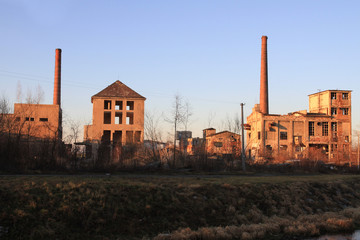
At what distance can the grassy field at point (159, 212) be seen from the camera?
1012 cm

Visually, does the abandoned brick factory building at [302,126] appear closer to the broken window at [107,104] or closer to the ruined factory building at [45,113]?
the broken window at [107,104]

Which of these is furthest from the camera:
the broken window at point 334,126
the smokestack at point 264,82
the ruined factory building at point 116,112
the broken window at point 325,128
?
the broken window at point 334,126

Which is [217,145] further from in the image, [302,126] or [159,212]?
[159,212]

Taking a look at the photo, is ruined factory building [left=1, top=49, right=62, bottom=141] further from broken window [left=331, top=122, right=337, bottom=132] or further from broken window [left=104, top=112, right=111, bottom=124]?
broken window [left=331, top=122, right=337, bottom=132]

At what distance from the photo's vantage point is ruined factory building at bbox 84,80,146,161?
4897cm

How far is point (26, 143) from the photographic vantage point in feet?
68.9

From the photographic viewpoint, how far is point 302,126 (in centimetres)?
5794

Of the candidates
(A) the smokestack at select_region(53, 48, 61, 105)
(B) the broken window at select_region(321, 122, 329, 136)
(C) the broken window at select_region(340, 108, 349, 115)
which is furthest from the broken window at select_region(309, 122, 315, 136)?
(A) the smokestack at select_region(53, 48, 61, 105)

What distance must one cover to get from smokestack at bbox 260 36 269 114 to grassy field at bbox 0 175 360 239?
42.0 meters

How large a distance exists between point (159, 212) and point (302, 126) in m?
50.4

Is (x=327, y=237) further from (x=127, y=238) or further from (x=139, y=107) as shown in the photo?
(x=139, y=107)

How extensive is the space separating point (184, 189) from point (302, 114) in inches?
1912

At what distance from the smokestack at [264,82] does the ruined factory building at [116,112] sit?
1922 centimetres

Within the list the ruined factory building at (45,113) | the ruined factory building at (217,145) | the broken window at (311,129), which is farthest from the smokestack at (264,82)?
the ruined factory building at (45,113)
